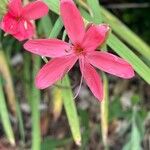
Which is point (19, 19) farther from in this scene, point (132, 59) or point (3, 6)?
point (132, 59)

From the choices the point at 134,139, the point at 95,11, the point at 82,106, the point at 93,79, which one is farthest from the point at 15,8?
the point at 82,106

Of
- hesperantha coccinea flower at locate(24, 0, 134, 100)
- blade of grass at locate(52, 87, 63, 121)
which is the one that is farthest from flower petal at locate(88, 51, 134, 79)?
blade of grass at locate(52, 87, 63, 121)

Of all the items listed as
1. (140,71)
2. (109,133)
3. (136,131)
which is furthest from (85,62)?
(109,133)

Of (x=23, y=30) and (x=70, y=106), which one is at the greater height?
(x=23, y=30)

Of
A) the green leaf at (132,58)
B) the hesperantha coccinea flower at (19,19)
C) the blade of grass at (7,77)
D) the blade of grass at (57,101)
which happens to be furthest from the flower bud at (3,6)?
the blade of grass at (57,101)

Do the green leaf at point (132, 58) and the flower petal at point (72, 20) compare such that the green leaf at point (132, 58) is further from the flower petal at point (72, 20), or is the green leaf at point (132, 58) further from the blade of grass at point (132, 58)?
the flower petal at point (72, 20)

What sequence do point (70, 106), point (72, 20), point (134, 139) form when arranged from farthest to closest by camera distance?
point (134, 139) → point (70, 106) → point (72, 20)

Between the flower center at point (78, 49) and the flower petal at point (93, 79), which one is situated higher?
the flower center at point (78, 49)
